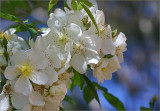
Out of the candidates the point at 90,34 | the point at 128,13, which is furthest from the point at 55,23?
the point at 128,13

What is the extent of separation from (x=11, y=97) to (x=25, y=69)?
0.10 meters

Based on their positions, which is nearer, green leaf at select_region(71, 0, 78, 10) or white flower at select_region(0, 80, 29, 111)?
white flower at select_region(0, 80, 29, 111)

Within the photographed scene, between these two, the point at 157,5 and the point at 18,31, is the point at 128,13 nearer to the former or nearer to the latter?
the point at 157,5

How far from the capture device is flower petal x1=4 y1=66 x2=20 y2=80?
2.94ft

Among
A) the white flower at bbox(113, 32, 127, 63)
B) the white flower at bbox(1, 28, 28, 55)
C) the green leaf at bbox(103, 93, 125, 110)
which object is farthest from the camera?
the green leaf at bbox(103, 93, 125, 110)

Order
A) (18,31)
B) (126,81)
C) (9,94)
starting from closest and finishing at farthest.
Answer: (9,94), (18,31), (126,81)

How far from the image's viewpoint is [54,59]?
3.05 ft

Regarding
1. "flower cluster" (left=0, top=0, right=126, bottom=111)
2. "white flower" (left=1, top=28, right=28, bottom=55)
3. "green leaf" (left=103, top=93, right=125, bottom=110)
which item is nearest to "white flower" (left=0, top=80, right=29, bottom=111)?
"flower cluster" (left=0, top=0, right=126, bottom=111)

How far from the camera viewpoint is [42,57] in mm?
949

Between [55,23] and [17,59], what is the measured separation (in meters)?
0.19

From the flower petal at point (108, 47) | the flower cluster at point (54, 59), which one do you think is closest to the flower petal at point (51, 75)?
the flower cluster at point (54, 59)

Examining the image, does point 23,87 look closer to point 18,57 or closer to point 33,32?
point 18,57

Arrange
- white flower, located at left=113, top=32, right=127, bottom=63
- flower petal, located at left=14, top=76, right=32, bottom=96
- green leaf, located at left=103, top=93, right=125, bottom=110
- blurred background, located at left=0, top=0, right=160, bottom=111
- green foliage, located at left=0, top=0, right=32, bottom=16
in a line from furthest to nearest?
blurred background, located at left=0, top=0, right=160, bottom=111 → green foliage, located at left=0, top=0, right=32, bottom=16 → green leaf, located at left=103, top=93, right=125, bottom=110 → white flower, located at left=113, top=32, right=127, bottom=63 → flower petal, located at left=14, top=76, right=32, bottom=96

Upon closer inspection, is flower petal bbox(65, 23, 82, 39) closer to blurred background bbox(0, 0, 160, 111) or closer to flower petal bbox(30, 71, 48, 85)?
flower petal bbox(30, 71, 48, 85)
